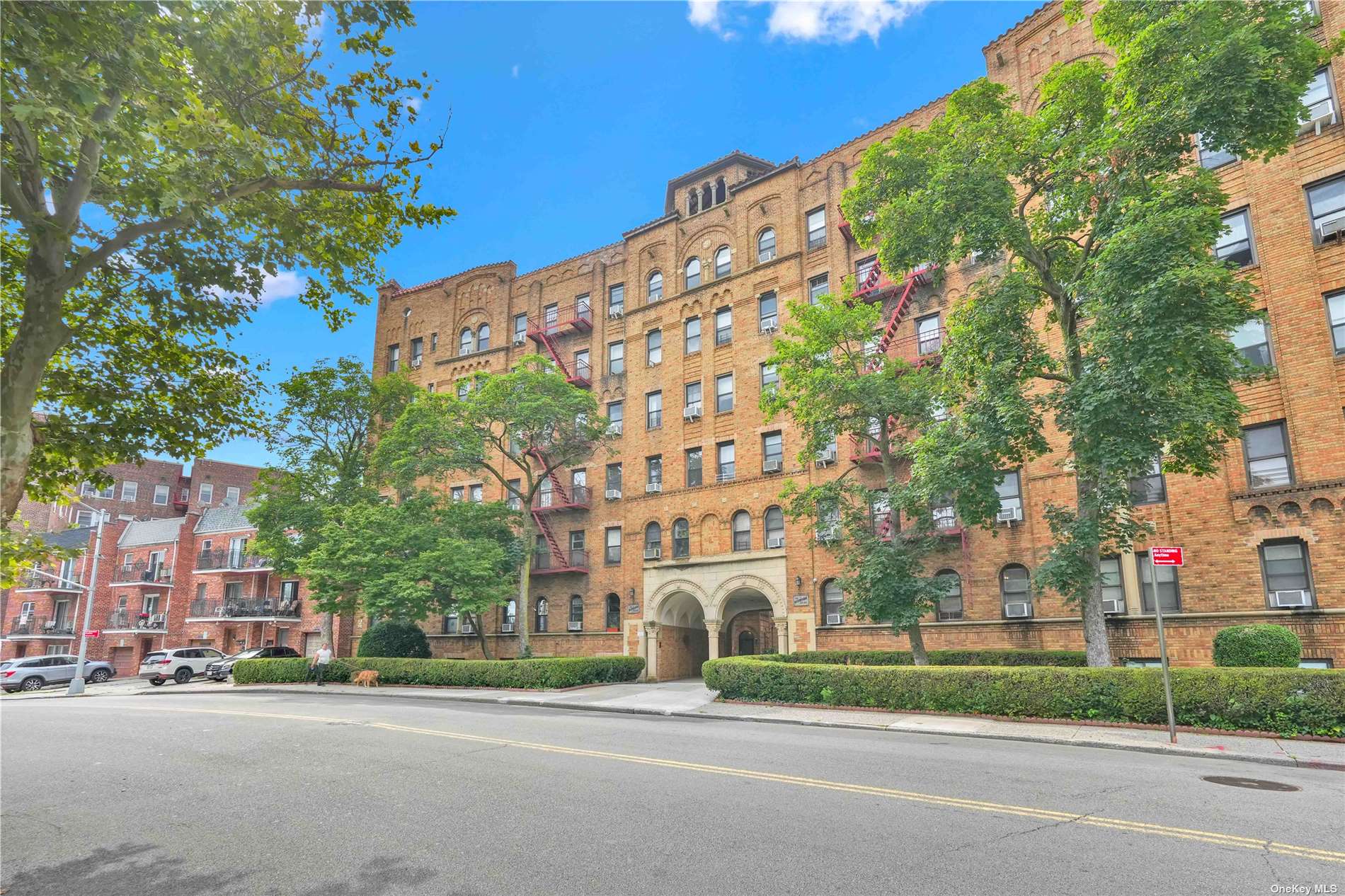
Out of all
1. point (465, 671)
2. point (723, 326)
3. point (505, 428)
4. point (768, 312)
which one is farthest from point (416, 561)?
point (768, 312)

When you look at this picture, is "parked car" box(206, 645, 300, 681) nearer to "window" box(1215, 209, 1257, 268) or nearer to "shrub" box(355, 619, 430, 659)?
"shrub" box(355, 619, 430, 659)

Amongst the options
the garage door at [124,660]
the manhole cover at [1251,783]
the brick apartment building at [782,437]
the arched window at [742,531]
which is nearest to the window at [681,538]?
A: the brick apartment building at [782,437]

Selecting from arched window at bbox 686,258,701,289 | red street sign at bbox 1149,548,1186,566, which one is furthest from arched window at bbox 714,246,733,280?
red street sign at bbox 1149,548,1186,566

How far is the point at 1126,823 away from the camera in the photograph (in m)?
6.88

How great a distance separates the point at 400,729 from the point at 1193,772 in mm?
12626

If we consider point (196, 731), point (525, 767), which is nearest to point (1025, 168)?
point (525, 767)

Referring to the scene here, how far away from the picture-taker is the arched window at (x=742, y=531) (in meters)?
27.6

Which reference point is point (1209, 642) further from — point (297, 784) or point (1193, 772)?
point (297, 784)

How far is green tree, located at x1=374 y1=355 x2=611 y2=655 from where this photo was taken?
27.2m

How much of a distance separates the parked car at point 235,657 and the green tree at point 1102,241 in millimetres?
32742

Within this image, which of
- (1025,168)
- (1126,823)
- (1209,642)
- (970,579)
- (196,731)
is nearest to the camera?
(1126,823)

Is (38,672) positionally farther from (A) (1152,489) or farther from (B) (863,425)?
(A) (1152,489)

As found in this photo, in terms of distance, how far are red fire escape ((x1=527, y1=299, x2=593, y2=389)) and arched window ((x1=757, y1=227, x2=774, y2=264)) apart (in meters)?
8.47

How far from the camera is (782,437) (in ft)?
90.5
